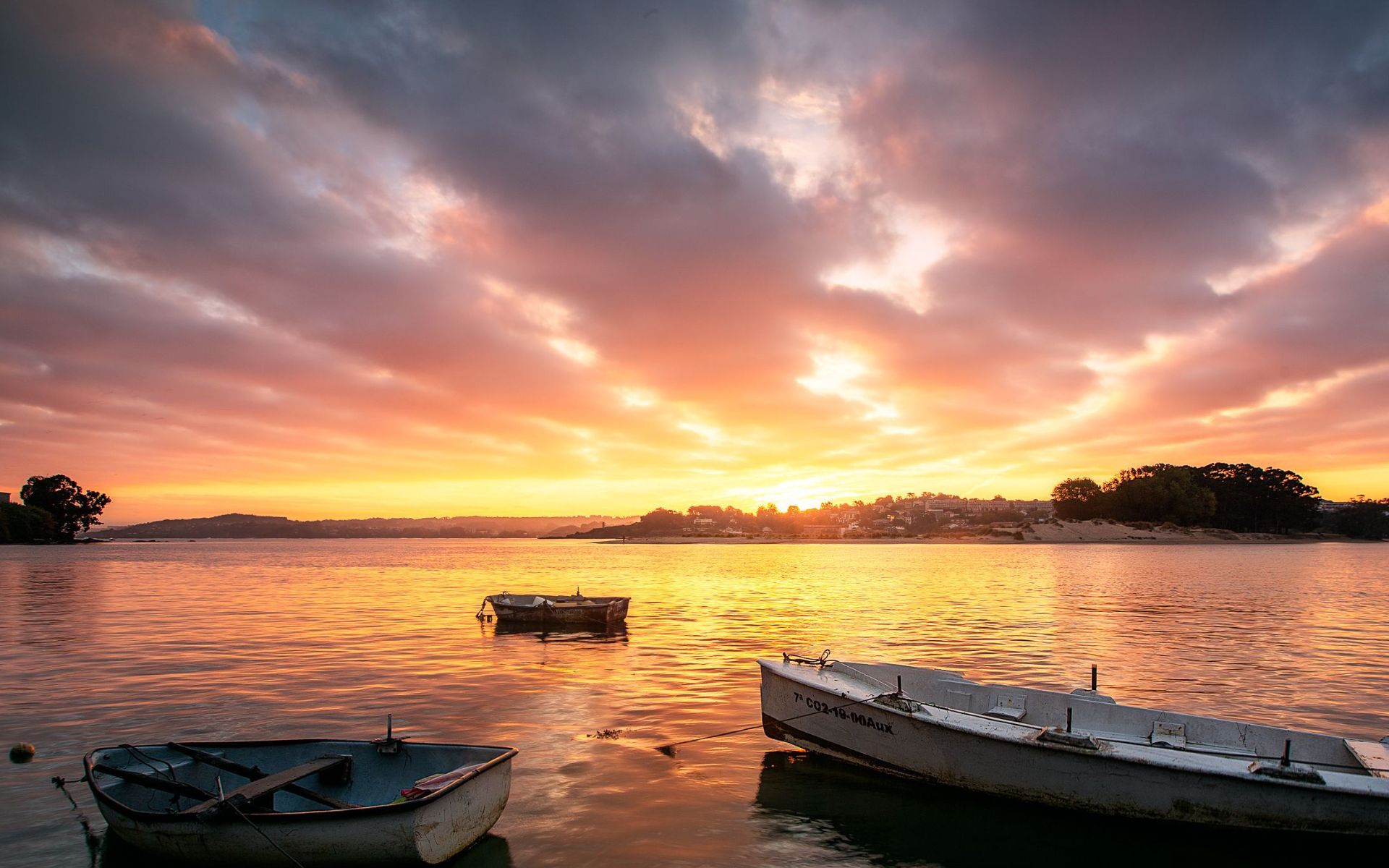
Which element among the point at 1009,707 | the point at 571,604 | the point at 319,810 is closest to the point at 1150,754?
the point at 1009,707

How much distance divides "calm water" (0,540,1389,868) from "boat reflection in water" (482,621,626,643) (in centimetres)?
42

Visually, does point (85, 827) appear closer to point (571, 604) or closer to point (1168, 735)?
point (1168, 735)

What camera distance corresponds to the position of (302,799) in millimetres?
12016

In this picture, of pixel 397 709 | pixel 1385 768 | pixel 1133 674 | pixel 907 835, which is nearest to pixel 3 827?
pixel 397 709

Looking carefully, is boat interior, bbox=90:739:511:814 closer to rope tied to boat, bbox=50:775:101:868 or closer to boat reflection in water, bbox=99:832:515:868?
boat reflection in water, bbox=99:832:515:868

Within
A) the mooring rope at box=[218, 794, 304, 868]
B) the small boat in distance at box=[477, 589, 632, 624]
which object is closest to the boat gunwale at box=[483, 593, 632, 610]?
the small boat in distance at box=[477, 589, 632, 624]

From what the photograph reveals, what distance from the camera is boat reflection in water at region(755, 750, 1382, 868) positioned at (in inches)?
458

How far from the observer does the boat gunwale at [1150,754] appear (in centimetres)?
1138

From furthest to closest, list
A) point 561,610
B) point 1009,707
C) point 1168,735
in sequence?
point 561,610, point 1009,707, point 1168,735

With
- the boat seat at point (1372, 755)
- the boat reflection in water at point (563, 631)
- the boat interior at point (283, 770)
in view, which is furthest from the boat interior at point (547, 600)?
the boat seat at point (1372, 755)

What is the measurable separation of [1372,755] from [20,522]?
254213 millimetres

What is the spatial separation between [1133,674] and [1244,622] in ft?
67.4

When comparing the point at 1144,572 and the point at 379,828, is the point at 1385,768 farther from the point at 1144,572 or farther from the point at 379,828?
the point at 1144,572

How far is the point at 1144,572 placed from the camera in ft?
285
